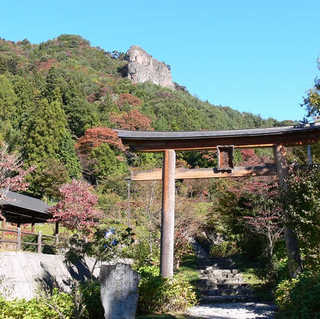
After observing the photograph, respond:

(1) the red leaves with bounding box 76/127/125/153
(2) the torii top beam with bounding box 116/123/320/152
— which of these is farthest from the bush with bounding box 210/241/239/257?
(1) the red leaves with bounding box 76/127/125/153

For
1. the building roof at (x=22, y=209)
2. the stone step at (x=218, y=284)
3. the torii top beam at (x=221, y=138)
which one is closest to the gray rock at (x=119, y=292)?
the torii top beam at (x=221, y=138)

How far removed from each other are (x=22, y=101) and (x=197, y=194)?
780 inches

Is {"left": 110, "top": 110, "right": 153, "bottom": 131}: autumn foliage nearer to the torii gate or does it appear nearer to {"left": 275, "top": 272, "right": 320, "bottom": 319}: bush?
the torii gate

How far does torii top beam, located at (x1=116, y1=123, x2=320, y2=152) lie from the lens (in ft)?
31.7

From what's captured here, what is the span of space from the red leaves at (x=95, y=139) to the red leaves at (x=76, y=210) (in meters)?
13.9

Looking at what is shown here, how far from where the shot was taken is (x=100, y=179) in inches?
1273

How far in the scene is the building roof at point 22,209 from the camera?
14180mm

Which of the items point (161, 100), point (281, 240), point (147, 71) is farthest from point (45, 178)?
point (147, 71)

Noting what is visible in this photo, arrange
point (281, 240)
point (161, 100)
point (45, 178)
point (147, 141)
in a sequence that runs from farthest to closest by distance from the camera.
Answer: point (161, 100)
point (45, 178)
point (281, 240)
point (147, 141)

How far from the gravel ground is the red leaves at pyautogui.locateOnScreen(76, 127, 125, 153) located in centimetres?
2380

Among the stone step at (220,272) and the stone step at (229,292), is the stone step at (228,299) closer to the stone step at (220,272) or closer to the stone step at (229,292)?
the stone step at (229,292)

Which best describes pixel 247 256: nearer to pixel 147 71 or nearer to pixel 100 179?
pixel 100 179

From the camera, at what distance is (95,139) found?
33.2m

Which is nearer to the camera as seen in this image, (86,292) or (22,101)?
(86,292)
